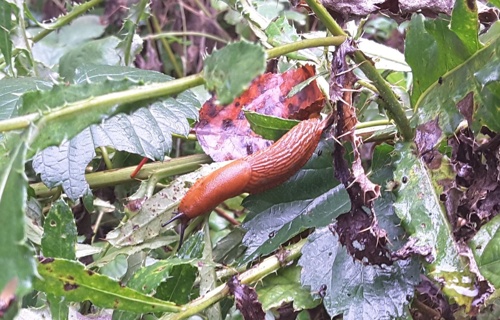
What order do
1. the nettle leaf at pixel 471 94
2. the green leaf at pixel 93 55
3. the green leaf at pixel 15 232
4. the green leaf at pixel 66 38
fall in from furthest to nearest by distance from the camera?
the green leaf at pixel 66 38 → the green leaf at pixel 93 55 → the nettle leaf at pixel 471 94 → the green leaf at pixel 15 232

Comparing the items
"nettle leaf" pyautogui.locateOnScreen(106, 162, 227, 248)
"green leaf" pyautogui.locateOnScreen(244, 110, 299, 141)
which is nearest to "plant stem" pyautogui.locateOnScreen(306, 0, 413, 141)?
"green leaf" pyautogui.locateOnScreen(244, 110, 299, 141)

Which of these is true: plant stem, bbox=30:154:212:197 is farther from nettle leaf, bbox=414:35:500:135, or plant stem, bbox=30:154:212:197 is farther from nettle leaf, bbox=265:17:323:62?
nettle leaf, bbox=414:35:500:135

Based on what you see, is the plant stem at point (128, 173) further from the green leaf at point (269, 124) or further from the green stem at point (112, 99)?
the green stem at point (112, 99)

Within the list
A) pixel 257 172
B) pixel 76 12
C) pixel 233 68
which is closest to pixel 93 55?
pixel 76 12

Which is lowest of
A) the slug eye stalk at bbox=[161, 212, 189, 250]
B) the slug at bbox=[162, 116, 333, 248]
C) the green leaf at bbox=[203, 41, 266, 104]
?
the slug eye stalk at bbox=[161, 212, 189, 250]

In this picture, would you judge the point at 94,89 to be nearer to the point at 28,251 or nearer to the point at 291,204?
the point at 28,251

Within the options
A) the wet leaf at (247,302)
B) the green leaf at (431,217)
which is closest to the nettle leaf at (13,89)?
the wet leaf at (247,302)
